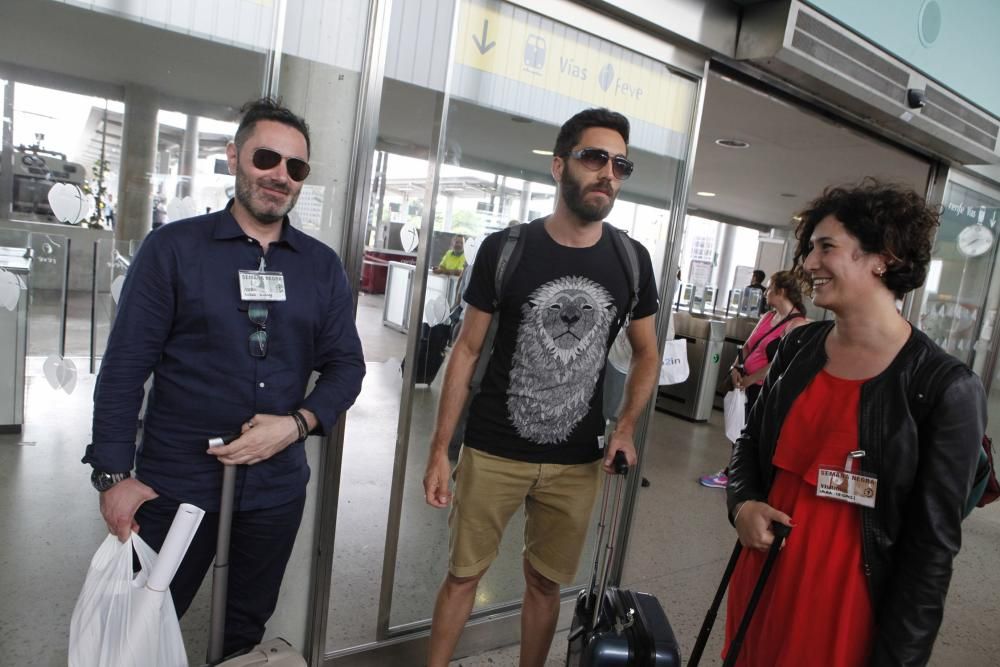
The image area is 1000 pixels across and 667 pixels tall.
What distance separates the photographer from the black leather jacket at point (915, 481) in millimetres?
1251

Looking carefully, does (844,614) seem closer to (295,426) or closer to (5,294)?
(295,426)

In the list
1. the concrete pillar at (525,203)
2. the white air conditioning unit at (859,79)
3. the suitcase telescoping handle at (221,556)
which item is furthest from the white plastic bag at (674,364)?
the suitcase telescoping handle at (221,556)

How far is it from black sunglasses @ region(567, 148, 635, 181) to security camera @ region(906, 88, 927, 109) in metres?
2.16

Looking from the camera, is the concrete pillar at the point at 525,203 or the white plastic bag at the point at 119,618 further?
the concrete pillar at the point at 525,203

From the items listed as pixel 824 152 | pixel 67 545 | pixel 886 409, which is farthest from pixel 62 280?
pixel 824 152

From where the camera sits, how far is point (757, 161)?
7965 millimetres

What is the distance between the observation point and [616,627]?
1680 millimetres

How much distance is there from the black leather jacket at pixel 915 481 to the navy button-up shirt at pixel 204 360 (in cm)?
125

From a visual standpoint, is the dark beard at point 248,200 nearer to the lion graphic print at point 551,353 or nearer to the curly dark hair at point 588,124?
the lion graphic print at point 551,353

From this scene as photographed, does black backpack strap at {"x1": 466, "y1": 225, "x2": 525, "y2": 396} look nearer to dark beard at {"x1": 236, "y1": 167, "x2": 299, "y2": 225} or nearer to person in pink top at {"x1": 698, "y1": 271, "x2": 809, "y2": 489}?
dark beard at {"x1": 236, "y1": 167, "x2": 299, "y2": 225}

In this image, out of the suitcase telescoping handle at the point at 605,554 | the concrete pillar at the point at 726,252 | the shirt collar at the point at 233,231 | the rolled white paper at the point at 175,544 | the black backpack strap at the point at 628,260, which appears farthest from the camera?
the concrete pillar at the point at 726,252

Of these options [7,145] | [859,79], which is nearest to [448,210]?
[7,145]

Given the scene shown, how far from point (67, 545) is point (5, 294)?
93 cm

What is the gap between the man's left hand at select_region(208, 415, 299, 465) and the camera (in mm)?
1401
